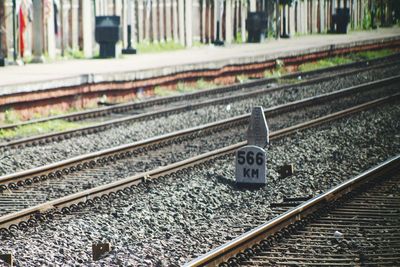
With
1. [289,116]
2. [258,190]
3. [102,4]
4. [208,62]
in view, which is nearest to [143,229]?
[258,190]

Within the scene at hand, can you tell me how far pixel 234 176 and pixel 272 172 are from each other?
0.50m

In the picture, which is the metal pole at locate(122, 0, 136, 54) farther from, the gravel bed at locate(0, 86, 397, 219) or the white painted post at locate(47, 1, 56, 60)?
the gravel bed at locate(0, 86, 397, 219)

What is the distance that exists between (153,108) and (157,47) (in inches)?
401

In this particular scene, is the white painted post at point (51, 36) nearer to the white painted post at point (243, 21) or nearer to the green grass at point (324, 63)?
the green grass at point (324, 63)

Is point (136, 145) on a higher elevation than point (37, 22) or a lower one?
lower

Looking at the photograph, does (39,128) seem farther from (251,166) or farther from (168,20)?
(168,20)

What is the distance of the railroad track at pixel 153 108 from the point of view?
14523mm

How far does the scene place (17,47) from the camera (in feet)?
77.1

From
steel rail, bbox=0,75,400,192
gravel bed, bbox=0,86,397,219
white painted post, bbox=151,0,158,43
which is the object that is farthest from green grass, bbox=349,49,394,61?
gravel bed, bbox=0,86,397,219

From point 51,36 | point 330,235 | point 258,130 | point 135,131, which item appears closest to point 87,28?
point 51,36

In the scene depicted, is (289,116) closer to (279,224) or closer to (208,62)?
(208,62)

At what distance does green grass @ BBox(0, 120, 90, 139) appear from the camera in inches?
599

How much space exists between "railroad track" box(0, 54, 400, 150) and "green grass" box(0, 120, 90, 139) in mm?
133

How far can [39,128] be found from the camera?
15812mm
